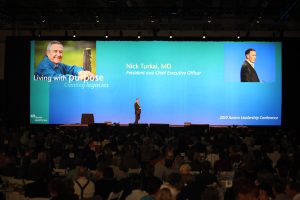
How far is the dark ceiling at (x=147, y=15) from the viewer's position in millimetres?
20641

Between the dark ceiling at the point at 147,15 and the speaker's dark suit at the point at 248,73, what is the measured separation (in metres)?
2.15

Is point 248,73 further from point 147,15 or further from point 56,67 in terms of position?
point 56,67

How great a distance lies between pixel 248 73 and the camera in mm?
22953

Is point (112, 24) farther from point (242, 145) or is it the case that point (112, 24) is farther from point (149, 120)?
point (242, 145)

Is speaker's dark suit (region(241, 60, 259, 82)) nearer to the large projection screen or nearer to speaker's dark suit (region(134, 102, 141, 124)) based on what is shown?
the large projection screen

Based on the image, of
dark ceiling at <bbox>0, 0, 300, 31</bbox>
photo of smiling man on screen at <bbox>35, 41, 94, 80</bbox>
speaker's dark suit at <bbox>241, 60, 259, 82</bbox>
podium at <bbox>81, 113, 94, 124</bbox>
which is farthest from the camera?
photo of smiling man on screen at <bbox>35, 41, 94, 80</bbox>

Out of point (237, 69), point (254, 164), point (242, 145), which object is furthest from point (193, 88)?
point (254, 164)

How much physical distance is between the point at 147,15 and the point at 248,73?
5.45 m

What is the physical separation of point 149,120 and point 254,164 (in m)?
13.5

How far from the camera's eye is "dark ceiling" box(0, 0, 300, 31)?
20641 millimetres

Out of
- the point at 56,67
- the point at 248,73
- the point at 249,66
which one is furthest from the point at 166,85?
the point at 56,67

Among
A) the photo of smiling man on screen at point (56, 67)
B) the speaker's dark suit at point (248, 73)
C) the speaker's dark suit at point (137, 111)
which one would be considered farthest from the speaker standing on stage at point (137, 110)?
the speaker's dark suit at point (248, 73)

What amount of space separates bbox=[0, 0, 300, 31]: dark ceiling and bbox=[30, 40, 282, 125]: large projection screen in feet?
4.66

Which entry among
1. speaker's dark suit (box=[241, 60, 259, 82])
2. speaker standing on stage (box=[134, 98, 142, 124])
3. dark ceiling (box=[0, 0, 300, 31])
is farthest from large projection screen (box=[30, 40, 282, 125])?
dark ceiling (box=[0, 0, 300, 31])
